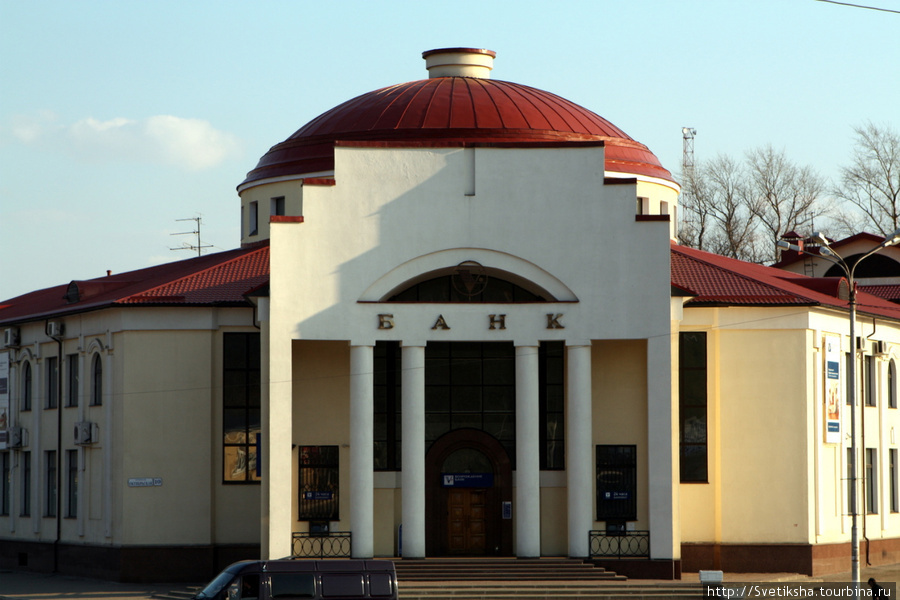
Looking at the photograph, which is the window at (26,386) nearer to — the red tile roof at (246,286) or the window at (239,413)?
the red tile roof at (246,286)

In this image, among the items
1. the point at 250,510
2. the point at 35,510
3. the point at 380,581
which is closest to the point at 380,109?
the point at 250,510

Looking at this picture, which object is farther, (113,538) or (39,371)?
(39,371)

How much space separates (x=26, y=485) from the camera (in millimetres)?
39625

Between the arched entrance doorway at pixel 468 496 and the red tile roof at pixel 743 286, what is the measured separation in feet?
21.2

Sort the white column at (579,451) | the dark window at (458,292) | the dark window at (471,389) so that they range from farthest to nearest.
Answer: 1. the dark window at (471,389)
2. the dark window at (458,292)
3. the white column at (579,451)

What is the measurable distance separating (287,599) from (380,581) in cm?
176

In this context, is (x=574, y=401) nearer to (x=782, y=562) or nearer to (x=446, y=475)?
(x=446, y=475)

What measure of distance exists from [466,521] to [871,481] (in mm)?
11984

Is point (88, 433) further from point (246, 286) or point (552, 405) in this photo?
point (552, 405)

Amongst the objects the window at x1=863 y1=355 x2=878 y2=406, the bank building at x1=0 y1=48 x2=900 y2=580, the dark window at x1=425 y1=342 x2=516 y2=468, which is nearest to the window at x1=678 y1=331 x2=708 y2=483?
the bank building at x1=0 y1=48 x2=900 y2=580

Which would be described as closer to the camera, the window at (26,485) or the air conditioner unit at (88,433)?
the air conditioner unit at (88,433)

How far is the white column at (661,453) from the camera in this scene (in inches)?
1214

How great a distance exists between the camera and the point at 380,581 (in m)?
24.8

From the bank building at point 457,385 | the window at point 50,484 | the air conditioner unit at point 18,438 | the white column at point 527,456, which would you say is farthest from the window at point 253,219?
the white column at point 527,456
